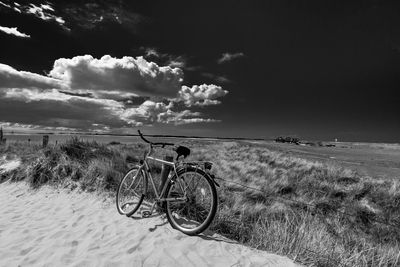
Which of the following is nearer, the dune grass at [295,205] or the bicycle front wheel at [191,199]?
the bicycle front wheel at [191,199]

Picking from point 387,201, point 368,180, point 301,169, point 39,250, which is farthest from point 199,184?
point 301,169

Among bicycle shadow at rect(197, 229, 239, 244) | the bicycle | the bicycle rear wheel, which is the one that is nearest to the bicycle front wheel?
the bicycle

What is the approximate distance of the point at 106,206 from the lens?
6.91 metres

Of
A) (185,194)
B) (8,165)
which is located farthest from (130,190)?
(8,165)

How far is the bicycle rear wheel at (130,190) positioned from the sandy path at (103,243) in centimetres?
27

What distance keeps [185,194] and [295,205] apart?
6947 millimetres

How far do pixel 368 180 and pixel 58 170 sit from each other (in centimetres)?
1412

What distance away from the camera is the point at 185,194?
501 cm

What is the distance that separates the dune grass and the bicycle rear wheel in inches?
46.6

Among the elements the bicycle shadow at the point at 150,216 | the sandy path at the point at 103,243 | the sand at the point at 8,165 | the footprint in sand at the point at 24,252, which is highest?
the sand at the point at 8,165

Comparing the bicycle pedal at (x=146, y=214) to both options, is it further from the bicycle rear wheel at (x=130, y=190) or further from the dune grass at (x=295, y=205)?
the dune grass at (x=295, y=205)

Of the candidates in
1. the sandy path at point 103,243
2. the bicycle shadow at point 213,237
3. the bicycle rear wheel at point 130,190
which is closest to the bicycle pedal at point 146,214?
the sandy path at point 103,243

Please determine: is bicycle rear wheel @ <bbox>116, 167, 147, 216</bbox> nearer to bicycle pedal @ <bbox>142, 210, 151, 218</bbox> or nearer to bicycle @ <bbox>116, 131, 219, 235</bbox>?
bicycle @ <bbox>116, 131, 219, 235</bbox>

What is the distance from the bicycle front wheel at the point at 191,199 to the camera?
4.66m
